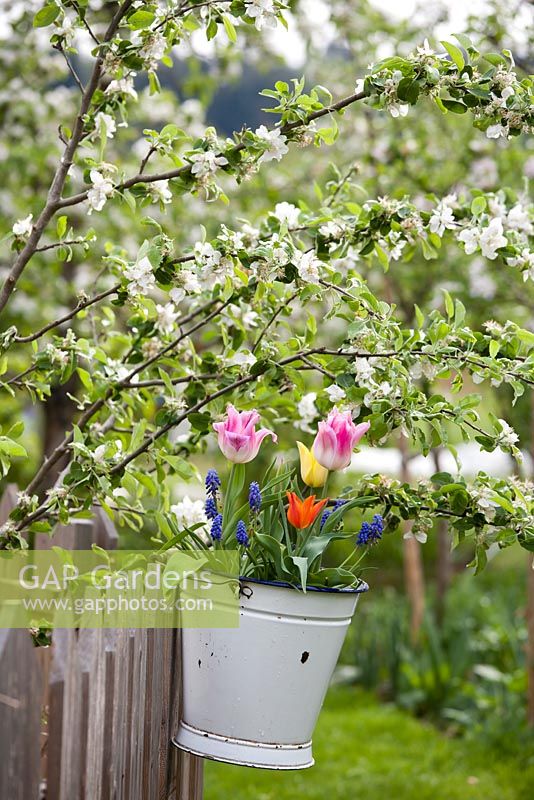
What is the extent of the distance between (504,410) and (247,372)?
4.23m

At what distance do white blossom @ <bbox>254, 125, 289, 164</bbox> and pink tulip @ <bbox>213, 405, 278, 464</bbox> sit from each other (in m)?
0.50

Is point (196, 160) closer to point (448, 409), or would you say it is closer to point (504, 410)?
point (448, 409)

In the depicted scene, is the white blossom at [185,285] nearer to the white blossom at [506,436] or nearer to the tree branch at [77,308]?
the tree branch at [77,308]

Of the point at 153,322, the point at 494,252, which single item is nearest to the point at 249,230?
the point at 153,322

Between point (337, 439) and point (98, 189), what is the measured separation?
2.26 ft

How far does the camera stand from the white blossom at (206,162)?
1.78 metres

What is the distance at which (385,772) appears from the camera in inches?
155

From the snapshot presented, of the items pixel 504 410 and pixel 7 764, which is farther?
pixel 504 410

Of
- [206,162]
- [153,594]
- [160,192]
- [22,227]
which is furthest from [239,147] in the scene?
[153,594]

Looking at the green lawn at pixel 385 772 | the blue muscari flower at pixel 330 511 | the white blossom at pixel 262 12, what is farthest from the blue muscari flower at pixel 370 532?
the green lawn at pixel 385 772

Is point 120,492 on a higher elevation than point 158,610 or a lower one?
higher

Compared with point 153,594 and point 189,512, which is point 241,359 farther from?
point 153,594

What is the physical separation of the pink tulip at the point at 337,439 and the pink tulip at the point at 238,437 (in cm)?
12

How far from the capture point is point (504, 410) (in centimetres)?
592
